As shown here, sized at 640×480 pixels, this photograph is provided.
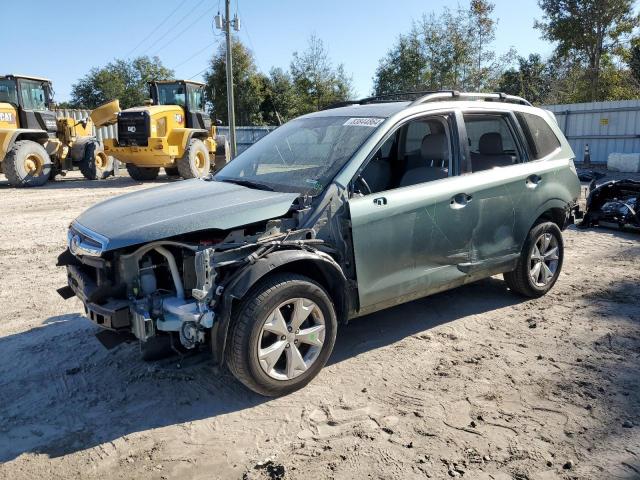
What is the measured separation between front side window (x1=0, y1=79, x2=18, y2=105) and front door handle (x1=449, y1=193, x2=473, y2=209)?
49.6 ft

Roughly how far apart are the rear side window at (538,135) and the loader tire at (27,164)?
14.1m

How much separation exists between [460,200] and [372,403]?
1834 mm

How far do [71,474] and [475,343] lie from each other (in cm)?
297

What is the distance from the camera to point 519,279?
5133 mm

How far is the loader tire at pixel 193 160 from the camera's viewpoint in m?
16.3

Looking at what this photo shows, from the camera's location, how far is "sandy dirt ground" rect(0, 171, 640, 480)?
2.87m

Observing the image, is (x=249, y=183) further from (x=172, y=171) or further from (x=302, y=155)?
(x=172, y=171)

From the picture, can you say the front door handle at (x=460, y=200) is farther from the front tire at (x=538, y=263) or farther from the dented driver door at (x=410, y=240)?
the front tire at (x=538, y=263)

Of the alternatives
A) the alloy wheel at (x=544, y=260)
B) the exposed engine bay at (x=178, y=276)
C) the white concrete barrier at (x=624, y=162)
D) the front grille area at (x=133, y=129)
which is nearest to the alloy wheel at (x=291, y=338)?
the exposed engine bay at (x=178, y=276)

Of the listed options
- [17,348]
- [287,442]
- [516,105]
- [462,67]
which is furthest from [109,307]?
[462,67]

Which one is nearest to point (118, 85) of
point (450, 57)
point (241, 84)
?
point (241, 84)

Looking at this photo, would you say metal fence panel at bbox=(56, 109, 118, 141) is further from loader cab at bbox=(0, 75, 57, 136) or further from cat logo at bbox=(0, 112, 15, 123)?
cat logo at bbox=(0, 112, 15, 123)

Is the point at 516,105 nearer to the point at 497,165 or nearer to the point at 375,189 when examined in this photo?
the point at 497,165

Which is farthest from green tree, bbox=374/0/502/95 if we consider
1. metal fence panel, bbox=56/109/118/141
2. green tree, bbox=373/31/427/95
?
metal fence panel, bbox=56/109/118/141
